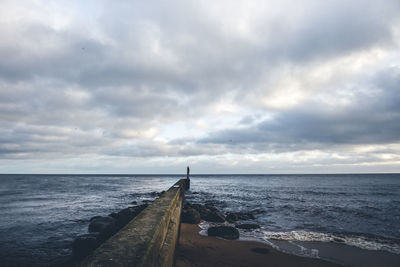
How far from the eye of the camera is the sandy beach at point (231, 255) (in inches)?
248

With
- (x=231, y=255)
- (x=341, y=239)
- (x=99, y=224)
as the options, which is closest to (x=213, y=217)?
(x=231, y=255)

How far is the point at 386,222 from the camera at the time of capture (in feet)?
40.0

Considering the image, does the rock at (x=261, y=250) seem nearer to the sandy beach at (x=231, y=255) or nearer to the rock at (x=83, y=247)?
the sandy beach at (x=231, y=255)

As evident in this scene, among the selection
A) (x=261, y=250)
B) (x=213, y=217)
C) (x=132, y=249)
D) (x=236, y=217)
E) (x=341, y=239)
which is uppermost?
(x=132, y=249)

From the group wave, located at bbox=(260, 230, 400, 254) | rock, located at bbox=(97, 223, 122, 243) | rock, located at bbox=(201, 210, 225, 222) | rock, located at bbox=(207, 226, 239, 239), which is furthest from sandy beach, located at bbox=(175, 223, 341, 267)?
rock, located at bbox=(201, 210, 225, 222)

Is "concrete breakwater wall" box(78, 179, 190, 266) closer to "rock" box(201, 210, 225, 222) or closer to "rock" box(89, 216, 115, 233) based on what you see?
"rock" box(89, 216, 115, 233)

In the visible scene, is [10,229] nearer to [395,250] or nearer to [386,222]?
[395,250]

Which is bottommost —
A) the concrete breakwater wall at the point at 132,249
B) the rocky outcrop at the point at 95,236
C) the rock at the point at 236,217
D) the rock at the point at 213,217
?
the rock at the point at 236,217

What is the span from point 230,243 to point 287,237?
2867 millimetres

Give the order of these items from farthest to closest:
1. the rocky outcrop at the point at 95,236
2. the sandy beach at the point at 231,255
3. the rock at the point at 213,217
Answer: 1. the rock at the point at 213,217
2. the rocky outcrop at the point at 95,236
3. the sandy beach at the point at 231,255

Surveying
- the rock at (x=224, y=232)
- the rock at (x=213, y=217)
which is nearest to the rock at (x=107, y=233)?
the rock at (x=224, y=232)

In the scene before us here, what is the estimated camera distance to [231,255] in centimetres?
686

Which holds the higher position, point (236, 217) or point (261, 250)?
point (261, 250)

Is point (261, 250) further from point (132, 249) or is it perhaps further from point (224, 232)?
point (132, 249)
